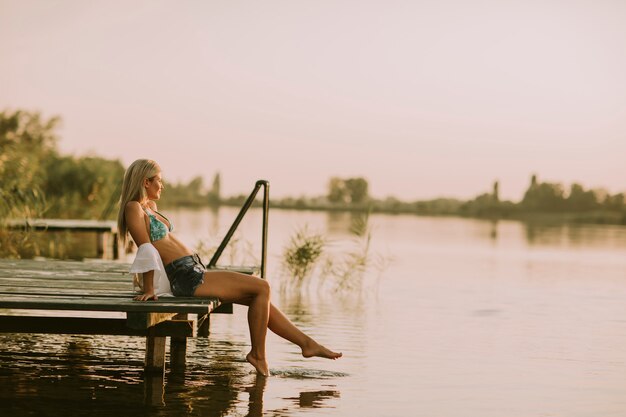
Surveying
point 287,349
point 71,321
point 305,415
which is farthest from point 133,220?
point 287,349

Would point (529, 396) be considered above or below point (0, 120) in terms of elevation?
below

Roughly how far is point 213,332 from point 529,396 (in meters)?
3.73

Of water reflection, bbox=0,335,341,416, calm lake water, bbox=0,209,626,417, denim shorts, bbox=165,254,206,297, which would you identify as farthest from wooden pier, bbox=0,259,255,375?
calm lake water, bbox=0,209,626,417

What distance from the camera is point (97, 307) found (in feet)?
21.4

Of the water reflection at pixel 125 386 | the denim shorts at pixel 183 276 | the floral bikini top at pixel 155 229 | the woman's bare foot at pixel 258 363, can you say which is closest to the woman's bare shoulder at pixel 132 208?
the floral bikini top at pixel 155 229

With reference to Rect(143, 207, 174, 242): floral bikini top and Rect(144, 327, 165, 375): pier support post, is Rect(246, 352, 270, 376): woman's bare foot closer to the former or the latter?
Rect(144, 327, 165, 375): pier support post

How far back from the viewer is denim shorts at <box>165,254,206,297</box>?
Answer: 7078 mm

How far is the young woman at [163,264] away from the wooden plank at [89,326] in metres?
0.23

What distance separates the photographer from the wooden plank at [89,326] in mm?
7059

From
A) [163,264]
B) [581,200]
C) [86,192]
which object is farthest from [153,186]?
[581,200]

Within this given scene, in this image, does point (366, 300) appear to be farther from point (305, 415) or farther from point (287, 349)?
point (305, 415)

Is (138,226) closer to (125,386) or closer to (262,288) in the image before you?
(262,288)

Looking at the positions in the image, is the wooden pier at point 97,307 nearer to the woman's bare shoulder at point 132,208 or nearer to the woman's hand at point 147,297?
the woman's hand at point 147,297

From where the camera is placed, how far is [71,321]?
7.34m
